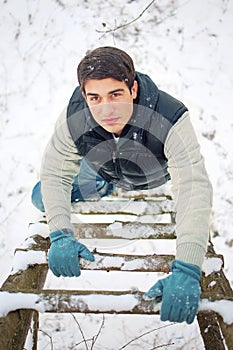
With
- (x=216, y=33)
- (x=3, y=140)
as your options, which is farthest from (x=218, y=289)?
(x=216, y=33)

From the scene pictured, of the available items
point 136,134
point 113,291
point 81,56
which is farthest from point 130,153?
point 81,56

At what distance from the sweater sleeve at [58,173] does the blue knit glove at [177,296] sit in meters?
0.59

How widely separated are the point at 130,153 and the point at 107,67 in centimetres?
41

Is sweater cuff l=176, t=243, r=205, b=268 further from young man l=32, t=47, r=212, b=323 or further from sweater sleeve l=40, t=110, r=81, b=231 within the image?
sweater sleeve l=40, t=110, r=81, b=231

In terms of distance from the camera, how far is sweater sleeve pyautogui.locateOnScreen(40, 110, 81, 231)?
182 centimetres

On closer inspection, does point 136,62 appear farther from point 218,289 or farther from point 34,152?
point 218,289

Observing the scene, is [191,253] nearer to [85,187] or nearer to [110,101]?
[110,101]

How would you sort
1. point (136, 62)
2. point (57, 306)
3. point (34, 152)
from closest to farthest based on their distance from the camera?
point (57, 306), point (34, 152), point (136, 62)

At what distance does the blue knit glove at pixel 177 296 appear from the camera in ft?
4.35

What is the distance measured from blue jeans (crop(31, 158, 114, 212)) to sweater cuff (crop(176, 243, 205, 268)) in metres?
1.01

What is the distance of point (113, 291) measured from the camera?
1.35m

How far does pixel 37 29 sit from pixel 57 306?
10.8ft

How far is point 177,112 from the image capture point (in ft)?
5.58

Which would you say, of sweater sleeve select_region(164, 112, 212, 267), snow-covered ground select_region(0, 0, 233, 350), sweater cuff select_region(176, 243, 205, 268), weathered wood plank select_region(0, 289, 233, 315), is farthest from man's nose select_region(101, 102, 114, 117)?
Answer: snow-covered ground select_region(0, 0, 233, 350)
